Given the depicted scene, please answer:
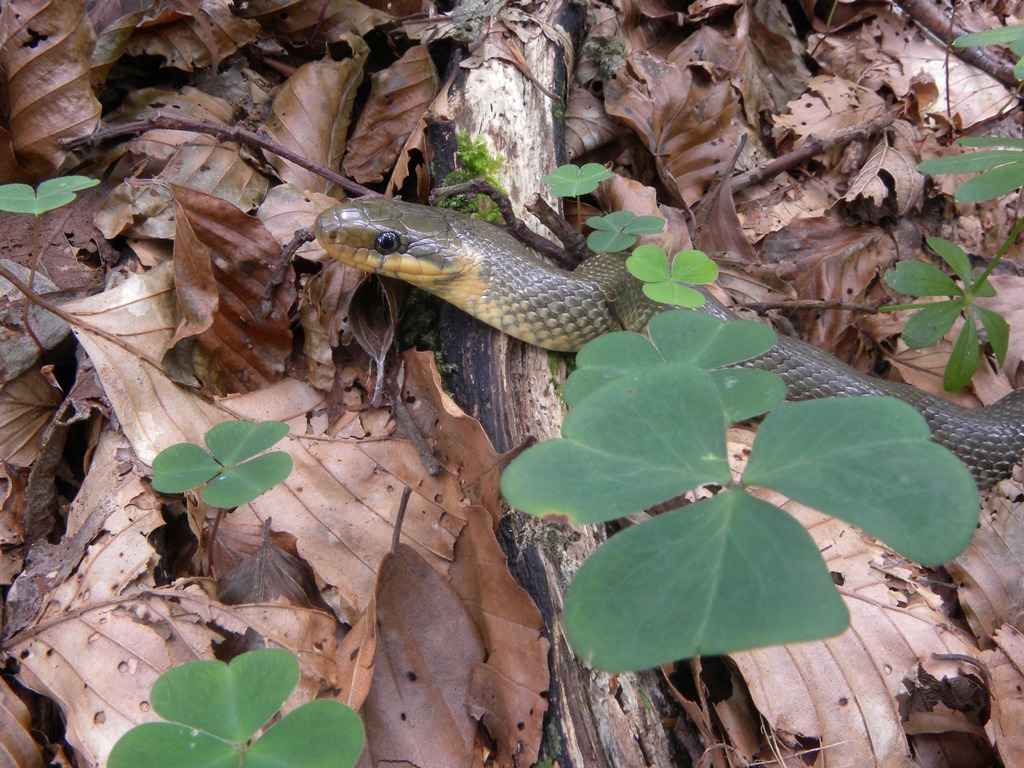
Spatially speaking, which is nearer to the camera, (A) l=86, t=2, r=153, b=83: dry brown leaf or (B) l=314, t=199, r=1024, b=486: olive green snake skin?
(B) l=314, t=199, r=1024, b=486: olive green snake skin

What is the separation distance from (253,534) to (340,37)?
3.26 meters

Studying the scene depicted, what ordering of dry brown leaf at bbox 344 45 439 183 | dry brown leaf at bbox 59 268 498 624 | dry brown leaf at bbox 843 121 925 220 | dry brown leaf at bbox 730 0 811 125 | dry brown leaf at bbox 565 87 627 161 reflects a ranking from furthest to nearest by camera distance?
dry brown leaf at bbox 730 0 811 125 < dry brown leaf at bbox 843 121 925 220 < dry brown leaf at bbox 565 87 627 161 < dry brown leaf at bbox 344 45 439 183 < dry brown leaf at bbox 59 268 498 624

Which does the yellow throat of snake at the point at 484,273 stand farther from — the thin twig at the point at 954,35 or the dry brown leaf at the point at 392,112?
the thin twig at the point at 954,35

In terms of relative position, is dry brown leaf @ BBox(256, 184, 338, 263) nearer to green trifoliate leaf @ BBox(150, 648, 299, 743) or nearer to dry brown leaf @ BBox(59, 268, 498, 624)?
dry brown leaf @ BBox(59, 268, 498, 624)

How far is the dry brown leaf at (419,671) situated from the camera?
2.10m

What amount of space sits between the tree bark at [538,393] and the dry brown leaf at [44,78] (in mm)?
1939

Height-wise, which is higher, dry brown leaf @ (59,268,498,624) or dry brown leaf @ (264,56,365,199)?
dry brown leaf @ (264,56,365,199)

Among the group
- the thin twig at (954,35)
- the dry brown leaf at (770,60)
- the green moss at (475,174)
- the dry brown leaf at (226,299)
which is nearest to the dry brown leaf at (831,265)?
the dry brown leaf at (770,60)

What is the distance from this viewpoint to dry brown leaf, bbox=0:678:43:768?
2.08 metres

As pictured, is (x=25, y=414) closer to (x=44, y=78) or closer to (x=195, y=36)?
(x=44, y=78)

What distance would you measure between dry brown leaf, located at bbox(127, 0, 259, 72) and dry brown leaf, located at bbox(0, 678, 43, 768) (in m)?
3.42

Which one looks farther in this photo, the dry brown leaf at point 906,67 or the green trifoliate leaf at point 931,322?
the dry brown leaf at point 906,67

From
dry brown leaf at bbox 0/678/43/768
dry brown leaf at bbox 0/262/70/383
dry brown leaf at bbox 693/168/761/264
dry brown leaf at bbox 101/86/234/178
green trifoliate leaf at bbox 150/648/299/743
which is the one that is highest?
dry brown leaf at bbox 101/86/234/178

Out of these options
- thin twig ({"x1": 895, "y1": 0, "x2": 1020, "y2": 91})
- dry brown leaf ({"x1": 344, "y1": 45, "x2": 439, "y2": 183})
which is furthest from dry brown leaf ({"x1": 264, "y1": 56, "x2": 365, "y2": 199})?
thin twig ({"x1": 895, "y1": 0, "x2": 1020, "y2": 91})
